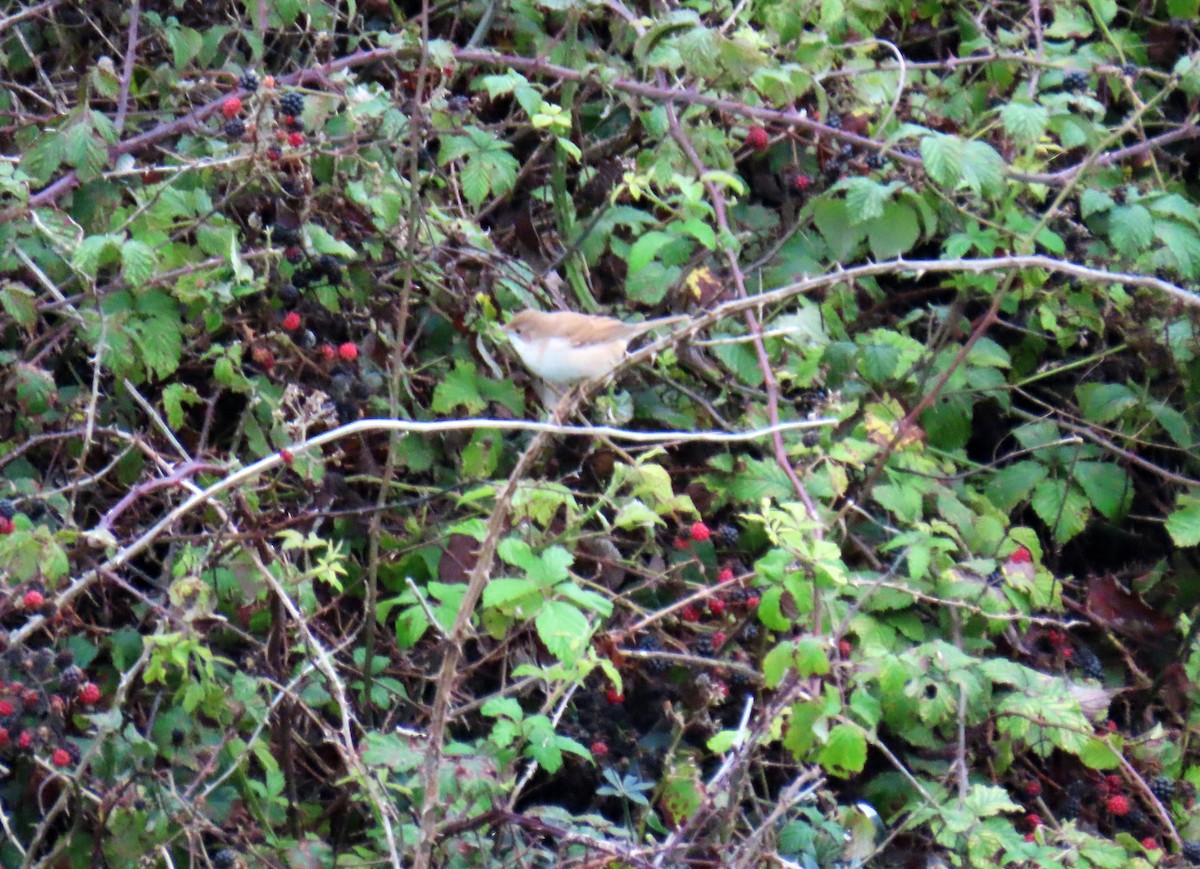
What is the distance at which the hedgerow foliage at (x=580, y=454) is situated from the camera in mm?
3002

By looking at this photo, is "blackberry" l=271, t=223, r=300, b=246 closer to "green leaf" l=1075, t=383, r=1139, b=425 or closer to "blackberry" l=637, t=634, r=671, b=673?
"blackberry" l=637, t=634, r=671, b=673

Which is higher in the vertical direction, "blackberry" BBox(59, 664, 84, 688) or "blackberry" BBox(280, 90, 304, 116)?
"blackberry" BBox(280, 90, 304, 116)

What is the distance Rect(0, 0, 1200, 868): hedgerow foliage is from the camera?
300 cm

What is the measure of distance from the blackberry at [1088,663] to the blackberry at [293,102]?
2737 mm

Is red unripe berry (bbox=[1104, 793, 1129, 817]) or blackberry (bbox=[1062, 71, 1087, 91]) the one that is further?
blackberry (bbox=[1062, 71, 1087, 91])

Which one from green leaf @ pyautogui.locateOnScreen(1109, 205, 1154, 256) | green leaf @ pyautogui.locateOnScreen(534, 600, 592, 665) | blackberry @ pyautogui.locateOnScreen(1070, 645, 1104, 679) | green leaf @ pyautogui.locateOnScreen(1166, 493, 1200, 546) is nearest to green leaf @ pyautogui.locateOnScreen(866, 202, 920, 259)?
green leaf @ pyautogui.locateOnScreen(1109, 205, 1154, 256)

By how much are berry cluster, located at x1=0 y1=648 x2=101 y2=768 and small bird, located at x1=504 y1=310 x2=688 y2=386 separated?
4.68ft

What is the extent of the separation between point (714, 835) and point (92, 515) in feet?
6.27

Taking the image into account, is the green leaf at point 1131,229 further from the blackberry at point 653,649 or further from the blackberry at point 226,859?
the blackberry at point 226,859

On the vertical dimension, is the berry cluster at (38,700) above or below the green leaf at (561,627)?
below

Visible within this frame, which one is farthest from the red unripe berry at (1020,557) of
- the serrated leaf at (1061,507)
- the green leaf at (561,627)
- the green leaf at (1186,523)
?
the green leaf at (561,627)

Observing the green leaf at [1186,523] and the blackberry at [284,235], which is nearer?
the blackberry at [284,235]

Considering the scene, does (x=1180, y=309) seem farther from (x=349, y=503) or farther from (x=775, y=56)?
Answer: (x=349, y=503)

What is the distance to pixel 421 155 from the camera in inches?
162
